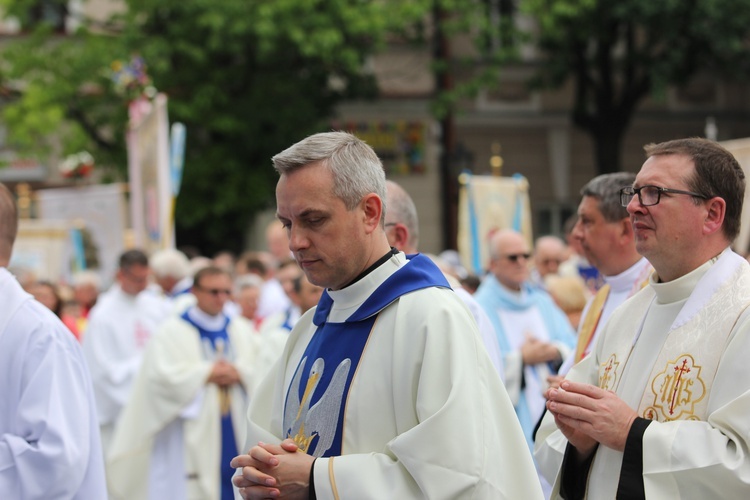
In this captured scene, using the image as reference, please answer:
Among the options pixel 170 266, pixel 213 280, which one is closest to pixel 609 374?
pixel 213 280

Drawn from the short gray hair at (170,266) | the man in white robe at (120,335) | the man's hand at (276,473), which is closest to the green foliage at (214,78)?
the short gray hair at (170,266)

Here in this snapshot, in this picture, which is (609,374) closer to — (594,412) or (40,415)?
(594,412)

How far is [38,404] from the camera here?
365 cm

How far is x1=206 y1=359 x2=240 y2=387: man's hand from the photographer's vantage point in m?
7.14

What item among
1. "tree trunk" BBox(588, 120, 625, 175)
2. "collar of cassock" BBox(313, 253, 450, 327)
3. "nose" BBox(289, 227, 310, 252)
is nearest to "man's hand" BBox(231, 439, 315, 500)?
"collar of cassock" BBox(313, 253, 450, 327)

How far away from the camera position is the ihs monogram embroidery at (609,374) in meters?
3.17

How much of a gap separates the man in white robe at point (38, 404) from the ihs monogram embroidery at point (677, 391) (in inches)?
74.7

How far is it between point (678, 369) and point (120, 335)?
650 cm

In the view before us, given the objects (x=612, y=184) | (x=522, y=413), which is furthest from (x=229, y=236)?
(x=612, y=184)

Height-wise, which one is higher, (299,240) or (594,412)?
(299,240)

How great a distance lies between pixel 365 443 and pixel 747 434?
0.94 m

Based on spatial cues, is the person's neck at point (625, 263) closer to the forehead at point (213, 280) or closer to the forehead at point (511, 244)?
the forehead at point (511, 244)

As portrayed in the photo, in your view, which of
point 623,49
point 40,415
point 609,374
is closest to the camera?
point 609,374

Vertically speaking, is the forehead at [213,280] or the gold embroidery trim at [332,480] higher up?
the gold embroidery trim at [332,480]
